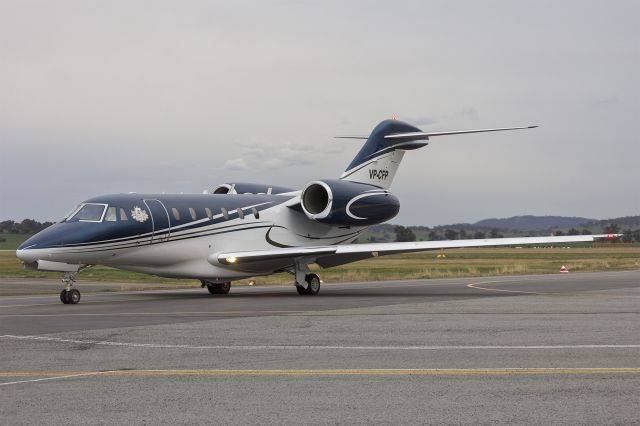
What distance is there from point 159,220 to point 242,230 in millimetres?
3521

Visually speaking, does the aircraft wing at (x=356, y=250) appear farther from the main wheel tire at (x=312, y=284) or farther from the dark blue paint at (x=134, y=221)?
the dark blue paint at (x=134, y=221)

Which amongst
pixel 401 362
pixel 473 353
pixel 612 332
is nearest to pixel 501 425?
pixel 401 362

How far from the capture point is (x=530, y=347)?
40.2 ft

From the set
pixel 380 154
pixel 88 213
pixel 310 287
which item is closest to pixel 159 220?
pixel 88 213

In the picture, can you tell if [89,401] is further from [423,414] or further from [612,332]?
[612,332]

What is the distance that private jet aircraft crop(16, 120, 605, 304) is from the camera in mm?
23719

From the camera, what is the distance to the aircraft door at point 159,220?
25.4 m

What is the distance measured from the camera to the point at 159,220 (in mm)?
25578

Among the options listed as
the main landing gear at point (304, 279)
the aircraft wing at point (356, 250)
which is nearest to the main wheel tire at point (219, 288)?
the aircraft wing at point (356, 250)

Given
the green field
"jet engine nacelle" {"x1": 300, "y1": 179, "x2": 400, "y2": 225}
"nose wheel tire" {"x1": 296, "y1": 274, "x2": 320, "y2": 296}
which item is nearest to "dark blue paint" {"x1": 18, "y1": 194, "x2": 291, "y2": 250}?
"jet engine nacelle" {"x1": 300, "y1": 179, "x2": 400, "y2": 225}

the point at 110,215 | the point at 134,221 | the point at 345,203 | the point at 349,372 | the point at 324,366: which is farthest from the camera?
the point at 345,203

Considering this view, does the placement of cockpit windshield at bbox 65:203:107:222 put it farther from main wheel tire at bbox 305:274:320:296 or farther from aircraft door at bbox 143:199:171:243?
main wheel tire at bbox 305:274:320:296

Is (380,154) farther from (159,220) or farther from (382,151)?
(159,220)

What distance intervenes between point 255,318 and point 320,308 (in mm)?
3405
